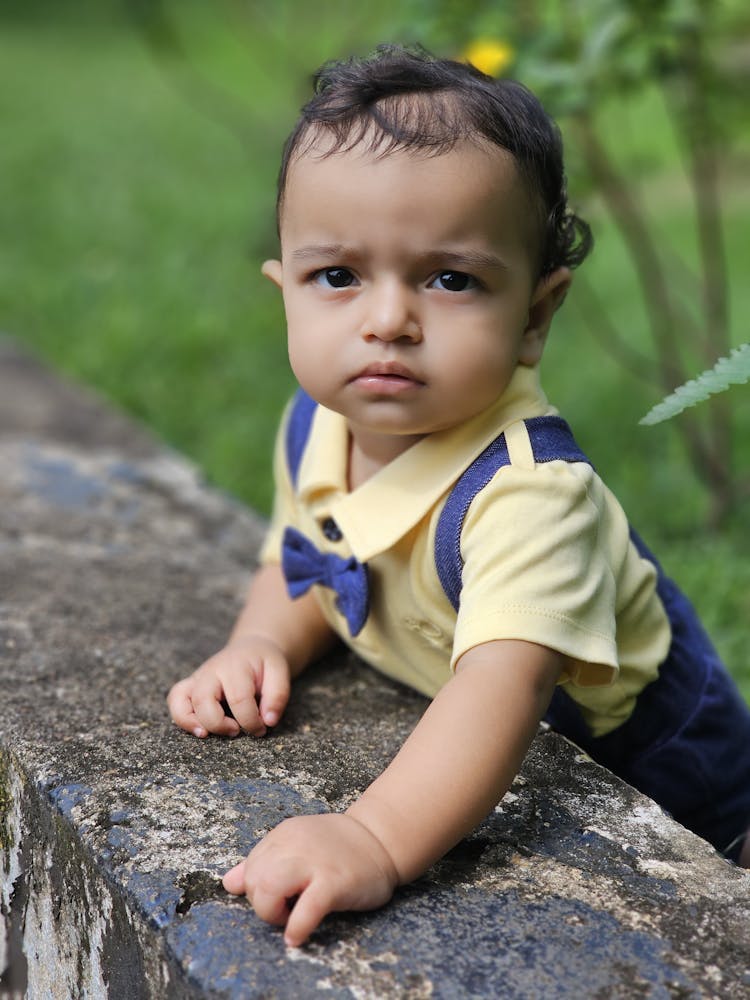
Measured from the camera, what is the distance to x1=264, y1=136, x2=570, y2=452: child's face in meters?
1.46

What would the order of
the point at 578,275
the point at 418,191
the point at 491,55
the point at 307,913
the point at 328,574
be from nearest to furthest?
1. the point at 307,913
2. the point at 418,191
3. the point at 328,574
4. the point at 491,55
5. the point at 578,275

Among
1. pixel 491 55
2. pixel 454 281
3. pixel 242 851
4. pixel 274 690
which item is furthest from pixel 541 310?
pixel 491 55

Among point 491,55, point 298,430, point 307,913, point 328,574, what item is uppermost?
point 491,55

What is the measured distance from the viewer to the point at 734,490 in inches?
125

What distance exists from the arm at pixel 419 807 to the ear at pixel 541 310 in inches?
16.5

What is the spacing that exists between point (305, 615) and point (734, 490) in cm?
163

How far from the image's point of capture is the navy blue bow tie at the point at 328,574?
5.61 ft

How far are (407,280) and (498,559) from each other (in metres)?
0.35

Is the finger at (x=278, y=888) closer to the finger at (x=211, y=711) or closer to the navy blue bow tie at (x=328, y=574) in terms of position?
the finger at (x=211, y=711)

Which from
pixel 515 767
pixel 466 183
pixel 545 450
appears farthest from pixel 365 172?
pixel 515 767

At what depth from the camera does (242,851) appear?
1.39m

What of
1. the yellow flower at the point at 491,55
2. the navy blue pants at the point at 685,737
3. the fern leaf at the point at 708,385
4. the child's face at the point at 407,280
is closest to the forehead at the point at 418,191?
the child's face at the point at 407,280

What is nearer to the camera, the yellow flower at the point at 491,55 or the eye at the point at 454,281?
the eye at the point at 454,281

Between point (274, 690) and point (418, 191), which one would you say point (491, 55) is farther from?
point (274, 690)
